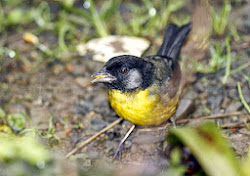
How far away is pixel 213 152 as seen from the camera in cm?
195

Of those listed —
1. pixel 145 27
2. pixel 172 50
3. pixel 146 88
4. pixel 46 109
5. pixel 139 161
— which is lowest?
pixel 139 161

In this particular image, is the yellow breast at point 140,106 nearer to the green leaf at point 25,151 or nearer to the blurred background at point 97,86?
the blurred background at point 97,86

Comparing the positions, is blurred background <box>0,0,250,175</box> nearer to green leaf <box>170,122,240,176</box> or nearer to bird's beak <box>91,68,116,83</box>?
green leaf <box>170,122,240,176</box>

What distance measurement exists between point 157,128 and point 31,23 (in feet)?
10.5

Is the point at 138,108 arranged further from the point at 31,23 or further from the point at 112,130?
the point at 31,23

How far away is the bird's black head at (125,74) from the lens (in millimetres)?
3199

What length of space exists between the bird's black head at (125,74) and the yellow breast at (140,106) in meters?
0.07

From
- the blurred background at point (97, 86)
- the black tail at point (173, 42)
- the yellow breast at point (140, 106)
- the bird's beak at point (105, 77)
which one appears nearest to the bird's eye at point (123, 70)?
the bird's beak at point (105, 77)

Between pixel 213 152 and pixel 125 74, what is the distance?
4.83ft

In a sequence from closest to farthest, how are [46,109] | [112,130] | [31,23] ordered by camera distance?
[112,130] < [46,109] < [31,23]

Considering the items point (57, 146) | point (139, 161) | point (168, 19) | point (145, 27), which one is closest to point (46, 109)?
point (57, 146)

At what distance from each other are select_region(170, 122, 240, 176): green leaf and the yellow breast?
1.17m

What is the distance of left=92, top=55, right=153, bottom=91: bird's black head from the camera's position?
320cm

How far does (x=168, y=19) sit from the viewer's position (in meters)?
5.29
